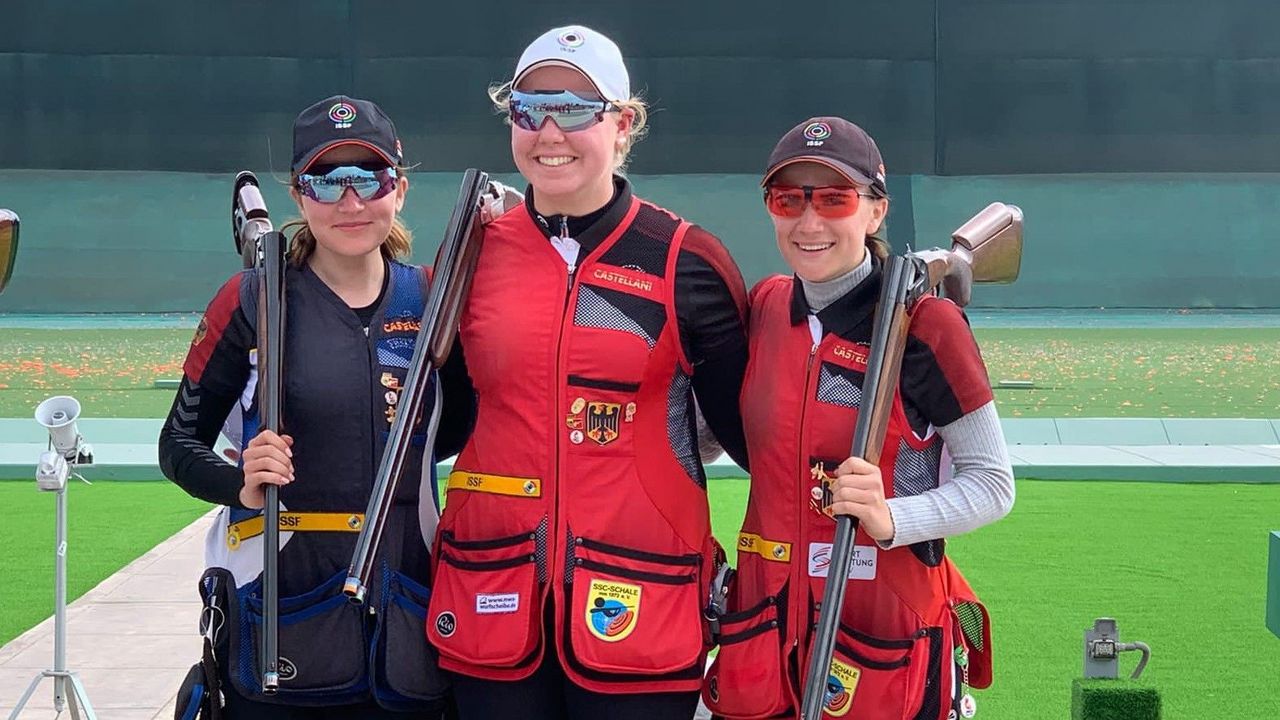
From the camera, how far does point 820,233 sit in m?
2.50

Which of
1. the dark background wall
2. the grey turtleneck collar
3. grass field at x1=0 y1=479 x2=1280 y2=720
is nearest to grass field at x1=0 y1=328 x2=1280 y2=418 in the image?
the dark background wall

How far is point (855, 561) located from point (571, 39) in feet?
3.29

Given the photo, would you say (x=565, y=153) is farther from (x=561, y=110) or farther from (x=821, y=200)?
(x=821, y=200)

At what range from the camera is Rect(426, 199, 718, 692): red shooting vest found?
7.94 feet

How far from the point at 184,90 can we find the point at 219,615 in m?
17.2

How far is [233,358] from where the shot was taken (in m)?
2.61

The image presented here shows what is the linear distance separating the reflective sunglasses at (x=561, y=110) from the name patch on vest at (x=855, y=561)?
2.64 feet

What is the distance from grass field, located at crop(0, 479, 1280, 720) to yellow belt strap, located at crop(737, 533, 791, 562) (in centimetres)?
197

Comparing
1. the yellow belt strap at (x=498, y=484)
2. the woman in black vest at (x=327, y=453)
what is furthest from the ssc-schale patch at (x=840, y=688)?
the woman in black vest at (x=327, y=453)

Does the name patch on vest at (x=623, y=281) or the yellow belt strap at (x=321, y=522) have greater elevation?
the name patch on vest at (x=623, y=281)

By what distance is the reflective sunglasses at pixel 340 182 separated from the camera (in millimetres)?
2594

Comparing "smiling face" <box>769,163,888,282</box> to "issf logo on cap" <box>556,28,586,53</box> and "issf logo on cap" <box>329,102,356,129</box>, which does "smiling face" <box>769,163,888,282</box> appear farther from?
"issf logo on cap" <box>329,102,356,129</box>

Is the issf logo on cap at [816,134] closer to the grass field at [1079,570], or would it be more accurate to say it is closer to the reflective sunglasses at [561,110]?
the reflective sunglasses at [561,110]

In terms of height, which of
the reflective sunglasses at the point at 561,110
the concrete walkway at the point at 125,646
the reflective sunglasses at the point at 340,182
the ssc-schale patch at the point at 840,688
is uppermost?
the reflective sunglasses at the point at 561,110
